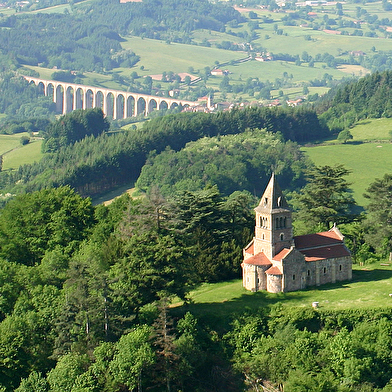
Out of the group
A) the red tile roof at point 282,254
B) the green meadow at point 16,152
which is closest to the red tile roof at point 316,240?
the red tile roof at point 282,254

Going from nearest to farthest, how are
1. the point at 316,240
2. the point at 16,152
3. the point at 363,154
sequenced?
the point at 316,240 < the point at 363,154 < the point at 16,152

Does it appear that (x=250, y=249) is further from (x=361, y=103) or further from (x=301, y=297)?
(x=361, y=103)

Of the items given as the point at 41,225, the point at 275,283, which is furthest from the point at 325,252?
the point at 41,225

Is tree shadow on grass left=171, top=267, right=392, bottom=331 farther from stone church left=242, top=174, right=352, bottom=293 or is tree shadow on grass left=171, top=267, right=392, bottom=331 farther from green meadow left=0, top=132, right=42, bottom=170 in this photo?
green meadow left=0, top=132, right=42, bottom=170

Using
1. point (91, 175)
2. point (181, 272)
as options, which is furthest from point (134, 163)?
point (181, 272)

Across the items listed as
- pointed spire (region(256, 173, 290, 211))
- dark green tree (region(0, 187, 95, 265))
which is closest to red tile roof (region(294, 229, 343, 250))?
pointed spire (region(256, 173, 290, 211))

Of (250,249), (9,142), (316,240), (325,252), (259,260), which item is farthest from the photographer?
(9,142)
